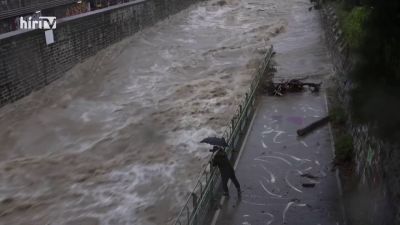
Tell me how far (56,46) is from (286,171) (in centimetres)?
1217

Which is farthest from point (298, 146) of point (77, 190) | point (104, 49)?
point (104, 49)

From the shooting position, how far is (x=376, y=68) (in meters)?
5.34

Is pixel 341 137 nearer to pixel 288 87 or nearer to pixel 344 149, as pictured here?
pixel 344 149

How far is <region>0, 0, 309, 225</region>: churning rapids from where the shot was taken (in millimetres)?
11797

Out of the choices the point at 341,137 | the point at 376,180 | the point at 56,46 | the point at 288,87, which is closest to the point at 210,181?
the point at 376,180

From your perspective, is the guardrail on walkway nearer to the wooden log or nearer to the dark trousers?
the dark trousers

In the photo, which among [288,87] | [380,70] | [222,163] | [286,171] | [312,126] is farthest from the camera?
[288,87]

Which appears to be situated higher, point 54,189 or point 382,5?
point 382,5

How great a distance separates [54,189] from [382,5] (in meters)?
9.47

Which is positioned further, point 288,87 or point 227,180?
point 288,87

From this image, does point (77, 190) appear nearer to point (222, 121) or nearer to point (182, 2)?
A: point (222, 121)

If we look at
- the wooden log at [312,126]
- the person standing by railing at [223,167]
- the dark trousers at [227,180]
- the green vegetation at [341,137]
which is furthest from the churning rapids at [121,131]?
the green vegetation at [341,137]

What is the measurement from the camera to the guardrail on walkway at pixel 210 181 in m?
8.88

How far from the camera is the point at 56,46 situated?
20578 millimetres
